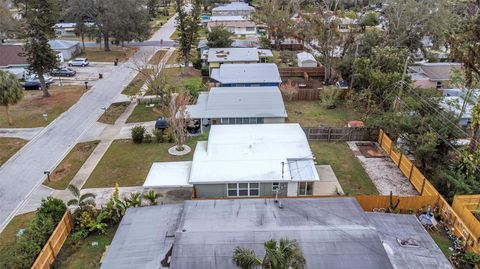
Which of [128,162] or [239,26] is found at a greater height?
[239,26]

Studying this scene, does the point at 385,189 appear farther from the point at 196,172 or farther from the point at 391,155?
the point at 196,172

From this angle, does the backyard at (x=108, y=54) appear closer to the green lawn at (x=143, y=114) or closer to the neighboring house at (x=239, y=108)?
the green lawn at (x=143, y=114)

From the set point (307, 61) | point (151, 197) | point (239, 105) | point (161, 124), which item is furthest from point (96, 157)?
point (307, 61)

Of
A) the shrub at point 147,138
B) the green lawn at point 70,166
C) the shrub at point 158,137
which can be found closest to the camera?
the green lawn at point 70,166

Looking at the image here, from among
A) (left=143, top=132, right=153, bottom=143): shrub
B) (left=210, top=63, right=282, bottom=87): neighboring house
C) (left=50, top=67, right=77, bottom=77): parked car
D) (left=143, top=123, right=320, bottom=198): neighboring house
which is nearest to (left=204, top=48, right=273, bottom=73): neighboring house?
(left=210, top=63, right=282, bottom=87): neighboring house

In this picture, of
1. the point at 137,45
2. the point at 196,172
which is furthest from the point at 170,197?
the point at 137,45

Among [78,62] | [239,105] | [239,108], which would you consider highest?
[239,105]

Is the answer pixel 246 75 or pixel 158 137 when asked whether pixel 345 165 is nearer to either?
pixel 158 137

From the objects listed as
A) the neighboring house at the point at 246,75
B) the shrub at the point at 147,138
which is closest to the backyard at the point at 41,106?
the shrub at the point at 147,138
